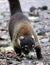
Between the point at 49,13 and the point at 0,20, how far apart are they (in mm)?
1697

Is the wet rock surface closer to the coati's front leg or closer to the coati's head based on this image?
the coati's front leg

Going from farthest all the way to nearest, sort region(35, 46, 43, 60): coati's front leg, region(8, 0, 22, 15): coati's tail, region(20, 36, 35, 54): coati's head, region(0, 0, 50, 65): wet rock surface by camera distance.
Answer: region(8, 0, 22, 15): coati's tail
region(35, 46, 43, 60): coati's front leg
region(0, 0, 50, 65): wet rock surface
region(20, 36, 35, 54): coati's head

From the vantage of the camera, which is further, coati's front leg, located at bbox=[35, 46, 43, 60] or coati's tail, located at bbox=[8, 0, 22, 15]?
coati's tail, located at bbox=[8, 0, 22, 15]

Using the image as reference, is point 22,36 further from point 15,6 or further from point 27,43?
point 15,6

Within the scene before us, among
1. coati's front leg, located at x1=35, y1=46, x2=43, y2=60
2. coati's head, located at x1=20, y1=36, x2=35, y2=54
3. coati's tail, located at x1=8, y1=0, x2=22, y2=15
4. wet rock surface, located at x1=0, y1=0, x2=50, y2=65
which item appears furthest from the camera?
coati's tail, located at x1=8, y1=0, x2=22, y2=15

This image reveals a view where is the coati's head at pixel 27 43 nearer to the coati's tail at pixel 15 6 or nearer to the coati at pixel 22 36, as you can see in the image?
the coati at pixel 22 36

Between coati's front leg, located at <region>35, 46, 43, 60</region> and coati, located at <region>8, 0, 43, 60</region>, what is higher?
coati, located at <region>8, 0, 43, 60</region>

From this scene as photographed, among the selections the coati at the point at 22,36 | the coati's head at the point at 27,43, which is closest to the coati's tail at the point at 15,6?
the coati at the point at 22,36

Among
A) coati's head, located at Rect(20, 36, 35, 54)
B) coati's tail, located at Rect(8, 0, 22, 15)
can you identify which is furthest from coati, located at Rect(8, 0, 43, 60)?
coati's tail, located at Rect(8, 0, 22, 15)

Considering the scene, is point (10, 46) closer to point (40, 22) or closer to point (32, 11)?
point (40, 22)

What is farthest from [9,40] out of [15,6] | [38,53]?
[38,53]

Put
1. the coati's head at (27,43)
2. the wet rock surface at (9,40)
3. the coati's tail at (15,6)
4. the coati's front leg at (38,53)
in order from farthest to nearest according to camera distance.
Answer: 1. the coati's tail at (15,6)
2. the coati's front leg at (38,53)
3. the wet rock surface at (9,40)
4. the coati's head at (27,43)

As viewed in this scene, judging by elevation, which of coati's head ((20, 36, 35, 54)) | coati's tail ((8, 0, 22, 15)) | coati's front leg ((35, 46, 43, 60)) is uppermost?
coati's tail ((8, 0, 22, 15))

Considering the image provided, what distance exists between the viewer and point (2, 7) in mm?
11844
